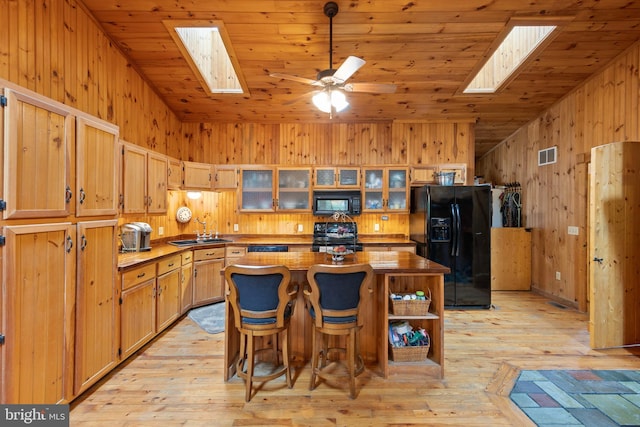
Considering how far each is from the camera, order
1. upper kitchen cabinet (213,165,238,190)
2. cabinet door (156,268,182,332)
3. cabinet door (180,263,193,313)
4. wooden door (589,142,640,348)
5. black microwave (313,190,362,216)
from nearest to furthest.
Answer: wooden door (589,142,640,348) < cabinet door (156,268,182,332) < cabinet door (180,263,193,313) < black microwave (313,190,362,216) < upper kitchen cabinet (213,165,238,190)

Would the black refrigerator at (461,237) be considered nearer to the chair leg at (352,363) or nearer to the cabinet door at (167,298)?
the chair leg at (352,363)

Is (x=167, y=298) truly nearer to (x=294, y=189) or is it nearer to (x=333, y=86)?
(x=294, y=189)

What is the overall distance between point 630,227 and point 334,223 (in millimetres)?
3655

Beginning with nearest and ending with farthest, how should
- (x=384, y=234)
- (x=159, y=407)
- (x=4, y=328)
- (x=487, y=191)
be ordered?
(x=4, y=328), (x=159, y=407), (x=487, y=191), (x=384, y=234)

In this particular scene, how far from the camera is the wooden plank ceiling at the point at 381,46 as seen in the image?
2975mm

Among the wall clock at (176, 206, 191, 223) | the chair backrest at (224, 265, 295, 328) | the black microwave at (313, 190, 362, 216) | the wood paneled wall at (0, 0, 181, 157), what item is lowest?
the chair backrest at (224, 265, 295, 328)

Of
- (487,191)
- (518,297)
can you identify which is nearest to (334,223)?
(487,191)

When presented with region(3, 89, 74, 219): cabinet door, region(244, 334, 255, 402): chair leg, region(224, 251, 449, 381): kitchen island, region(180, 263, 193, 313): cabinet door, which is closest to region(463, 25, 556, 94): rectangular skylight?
region(224, 251, 449, 381): kitchen island

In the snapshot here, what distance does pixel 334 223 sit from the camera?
5.13m

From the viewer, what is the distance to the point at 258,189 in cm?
496

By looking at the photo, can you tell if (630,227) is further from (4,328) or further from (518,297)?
(4,328)

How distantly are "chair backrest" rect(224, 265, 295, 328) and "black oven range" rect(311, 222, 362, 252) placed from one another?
2.39 metres

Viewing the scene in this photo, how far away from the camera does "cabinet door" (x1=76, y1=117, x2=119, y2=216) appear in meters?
2.16

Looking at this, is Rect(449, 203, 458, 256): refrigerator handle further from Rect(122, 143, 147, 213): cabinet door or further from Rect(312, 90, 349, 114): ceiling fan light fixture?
Rect(122, 143, 147, 213): cabinet door
